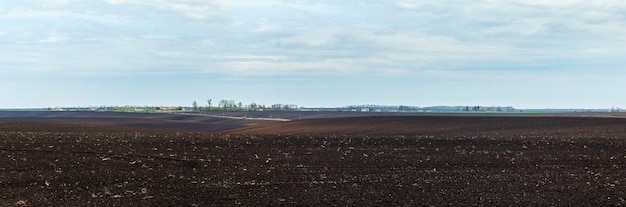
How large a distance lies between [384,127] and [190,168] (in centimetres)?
3722

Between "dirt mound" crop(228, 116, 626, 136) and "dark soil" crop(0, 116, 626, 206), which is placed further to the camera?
"dirt mound" crop(228, 116, 626, 136)

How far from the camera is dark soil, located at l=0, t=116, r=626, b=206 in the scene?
16.8m

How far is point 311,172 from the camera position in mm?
22312

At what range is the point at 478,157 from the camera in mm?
27688

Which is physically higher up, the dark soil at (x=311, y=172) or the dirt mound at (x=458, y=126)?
the dirt mound at (x=458, y=126)

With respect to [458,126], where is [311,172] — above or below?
below

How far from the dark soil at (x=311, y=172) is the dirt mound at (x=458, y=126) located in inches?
546

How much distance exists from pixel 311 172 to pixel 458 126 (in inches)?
1453

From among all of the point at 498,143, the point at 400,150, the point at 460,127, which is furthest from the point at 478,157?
the point at 460,127

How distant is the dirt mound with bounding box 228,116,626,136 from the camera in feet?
163

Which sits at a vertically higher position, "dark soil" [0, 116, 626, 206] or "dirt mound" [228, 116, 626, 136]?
"dirt mound" [228, 116, 626, 136]

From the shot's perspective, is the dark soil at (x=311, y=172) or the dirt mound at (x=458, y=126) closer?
the dark soil at (x=311, y=172)

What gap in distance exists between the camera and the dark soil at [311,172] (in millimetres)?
16750

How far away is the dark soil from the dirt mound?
45.5 ft
